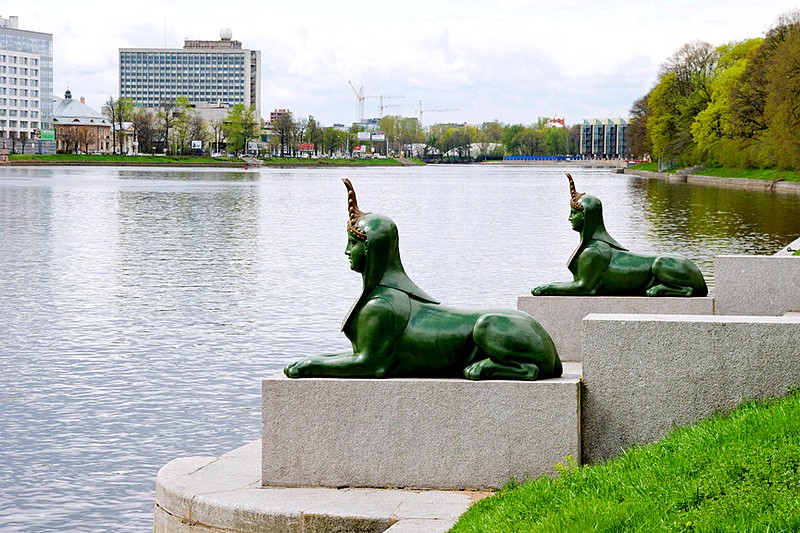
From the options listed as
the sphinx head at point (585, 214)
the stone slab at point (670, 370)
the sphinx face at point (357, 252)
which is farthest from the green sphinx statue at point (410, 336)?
the sphinx head at point (585, 214)

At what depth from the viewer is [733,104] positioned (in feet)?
299

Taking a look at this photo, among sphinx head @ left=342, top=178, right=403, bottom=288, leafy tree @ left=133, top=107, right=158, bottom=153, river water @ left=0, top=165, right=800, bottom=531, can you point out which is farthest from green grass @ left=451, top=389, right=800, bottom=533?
leafy tree @ left=133, top=107, right=158, bottom=153

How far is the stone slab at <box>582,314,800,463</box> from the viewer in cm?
748

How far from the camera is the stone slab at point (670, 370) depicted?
7480mm

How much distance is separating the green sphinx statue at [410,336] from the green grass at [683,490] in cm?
87

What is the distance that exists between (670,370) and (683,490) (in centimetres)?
159

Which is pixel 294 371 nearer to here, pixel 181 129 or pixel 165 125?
pixel 181 129

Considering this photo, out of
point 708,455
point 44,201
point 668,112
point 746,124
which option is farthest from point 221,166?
point 708,455

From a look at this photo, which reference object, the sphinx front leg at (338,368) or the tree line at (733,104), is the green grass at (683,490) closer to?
the sphinx front leg at (338,368)

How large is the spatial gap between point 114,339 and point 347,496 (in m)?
10.5

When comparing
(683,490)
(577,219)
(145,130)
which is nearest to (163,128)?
(145,130)

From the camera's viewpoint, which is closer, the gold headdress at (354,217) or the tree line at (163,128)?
the gold headdress at (354,217)

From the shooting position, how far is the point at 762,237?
118 ft

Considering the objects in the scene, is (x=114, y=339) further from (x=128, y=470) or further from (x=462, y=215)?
(x=462, y=215)
